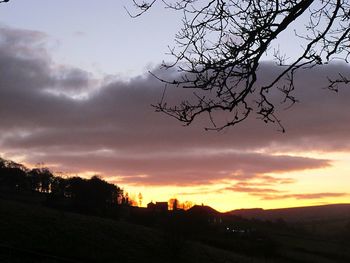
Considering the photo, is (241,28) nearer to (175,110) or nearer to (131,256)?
(175,110)

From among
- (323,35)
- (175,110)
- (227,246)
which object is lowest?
(227,246)

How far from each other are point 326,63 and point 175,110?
5.20ft

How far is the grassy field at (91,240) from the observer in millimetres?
31016

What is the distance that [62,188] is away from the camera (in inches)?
4227

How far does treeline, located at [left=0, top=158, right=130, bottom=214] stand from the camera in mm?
77438

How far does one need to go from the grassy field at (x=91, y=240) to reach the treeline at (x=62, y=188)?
2939 cm

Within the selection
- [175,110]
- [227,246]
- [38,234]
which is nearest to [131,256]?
[38,234]

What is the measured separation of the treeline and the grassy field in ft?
96.4

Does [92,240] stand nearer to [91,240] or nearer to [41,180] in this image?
[91,240]

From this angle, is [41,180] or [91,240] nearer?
[91,240]

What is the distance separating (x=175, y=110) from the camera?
468 centimetres

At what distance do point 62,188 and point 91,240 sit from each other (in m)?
73.7

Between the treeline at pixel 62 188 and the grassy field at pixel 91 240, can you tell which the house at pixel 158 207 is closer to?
the treeline at pixel 62 188

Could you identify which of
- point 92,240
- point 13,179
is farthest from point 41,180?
point 92,240
